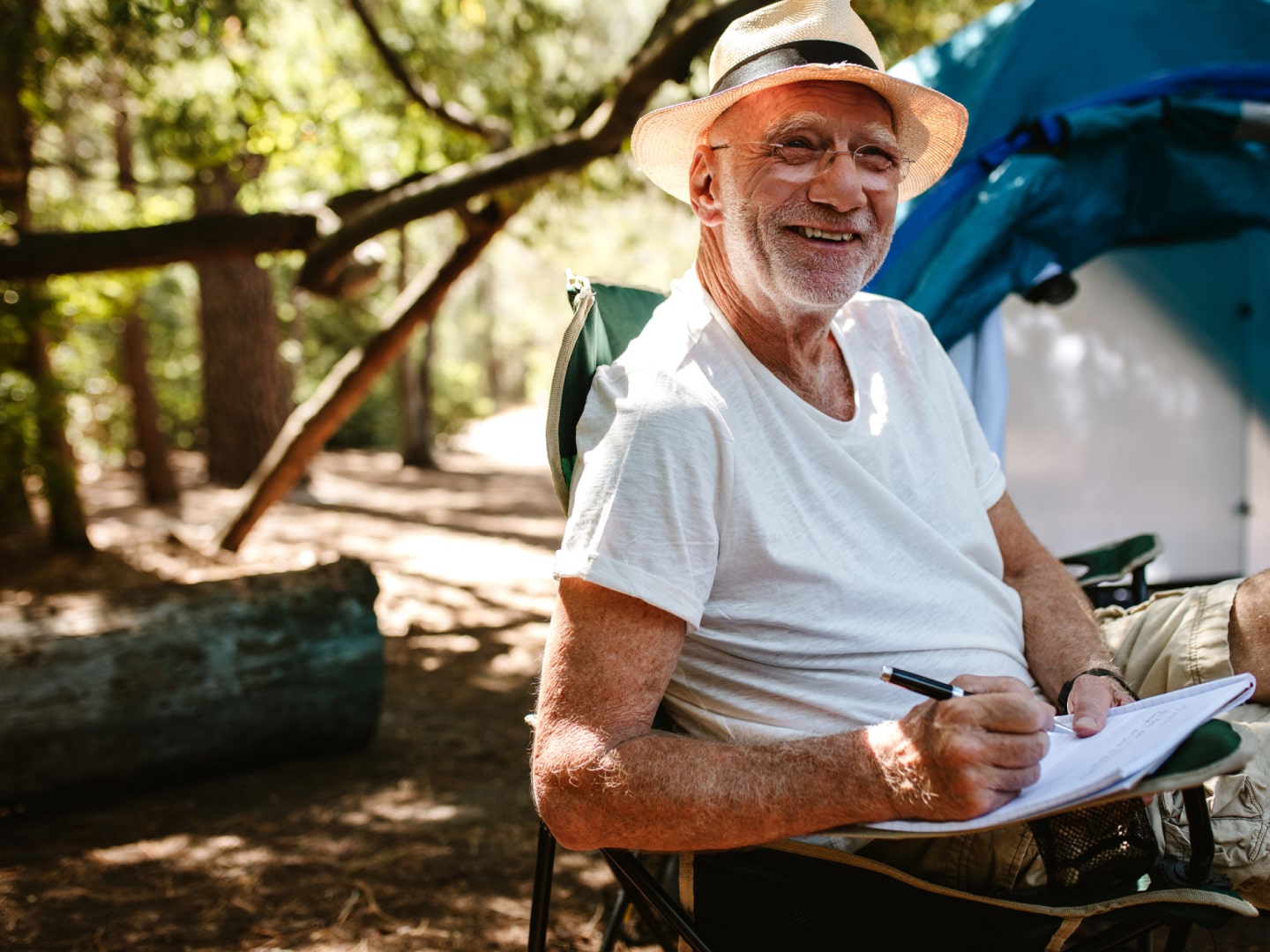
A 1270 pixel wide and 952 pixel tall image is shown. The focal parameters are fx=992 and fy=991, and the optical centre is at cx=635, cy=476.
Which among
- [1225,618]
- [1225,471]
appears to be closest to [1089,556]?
[1225,618]

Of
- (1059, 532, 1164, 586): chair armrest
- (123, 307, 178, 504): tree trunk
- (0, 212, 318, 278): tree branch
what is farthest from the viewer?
(123, 307, 178, 504): tree trunk

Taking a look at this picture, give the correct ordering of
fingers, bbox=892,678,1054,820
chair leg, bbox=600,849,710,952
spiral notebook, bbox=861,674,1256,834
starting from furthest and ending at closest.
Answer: chair leg, bbox=600,849,710,952 < fingers, bbox=892,678,1054,820 < spiral notebook, bbox=861,674,1256,834

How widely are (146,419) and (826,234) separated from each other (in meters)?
9.49

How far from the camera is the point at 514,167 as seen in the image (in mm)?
4617

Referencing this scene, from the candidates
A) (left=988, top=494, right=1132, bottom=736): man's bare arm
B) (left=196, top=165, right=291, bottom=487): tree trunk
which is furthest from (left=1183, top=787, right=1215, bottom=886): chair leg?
(left=196, top=165, right=291, bottom=487): tree trunk

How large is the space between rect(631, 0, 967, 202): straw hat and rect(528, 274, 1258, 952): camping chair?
39 cm

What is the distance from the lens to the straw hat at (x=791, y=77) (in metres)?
1.83

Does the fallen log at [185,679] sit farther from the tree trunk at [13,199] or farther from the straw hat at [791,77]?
the tree trunk at [13,199]

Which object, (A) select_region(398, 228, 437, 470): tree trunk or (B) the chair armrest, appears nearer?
(B) the chair armrest

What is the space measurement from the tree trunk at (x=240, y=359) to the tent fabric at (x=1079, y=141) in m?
7.94

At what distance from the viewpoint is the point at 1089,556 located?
2570 mm

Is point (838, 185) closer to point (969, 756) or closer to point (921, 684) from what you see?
point (921, 684)

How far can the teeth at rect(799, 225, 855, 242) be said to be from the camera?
1.85 m

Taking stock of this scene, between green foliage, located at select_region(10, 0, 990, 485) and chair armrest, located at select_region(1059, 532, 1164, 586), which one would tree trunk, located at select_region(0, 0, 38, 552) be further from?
chair armrest, located at select_region(1059, 532, 1164, 586)
